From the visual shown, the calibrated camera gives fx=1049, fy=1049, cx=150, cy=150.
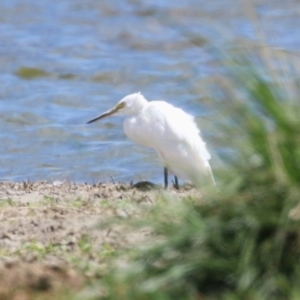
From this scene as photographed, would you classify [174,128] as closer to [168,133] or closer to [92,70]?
[168,133]

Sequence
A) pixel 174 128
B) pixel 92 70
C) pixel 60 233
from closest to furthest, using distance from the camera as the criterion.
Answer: pixel 60 233 → pixel 174 128 → pixel 92 70

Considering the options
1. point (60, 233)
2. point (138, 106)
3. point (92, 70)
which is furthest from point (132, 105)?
point (92, 70)

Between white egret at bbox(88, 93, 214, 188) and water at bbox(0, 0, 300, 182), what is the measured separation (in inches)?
13.1

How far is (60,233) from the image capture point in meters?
5.50

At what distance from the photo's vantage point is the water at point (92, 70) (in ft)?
31.1

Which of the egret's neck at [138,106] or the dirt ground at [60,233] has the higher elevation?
the dirt ground at [60,233]

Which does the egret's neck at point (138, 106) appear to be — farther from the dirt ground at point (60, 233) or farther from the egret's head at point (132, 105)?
the dirt ground at point (60, 233)

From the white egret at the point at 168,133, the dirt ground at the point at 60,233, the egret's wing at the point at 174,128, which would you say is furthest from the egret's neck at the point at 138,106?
the dirt ground at the point at 60,233

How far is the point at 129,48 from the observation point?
15477 mm

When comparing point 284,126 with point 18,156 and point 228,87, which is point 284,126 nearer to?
point 228,87

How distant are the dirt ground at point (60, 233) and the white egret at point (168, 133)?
26 cm

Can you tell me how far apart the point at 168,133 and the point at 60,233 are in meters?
2.36

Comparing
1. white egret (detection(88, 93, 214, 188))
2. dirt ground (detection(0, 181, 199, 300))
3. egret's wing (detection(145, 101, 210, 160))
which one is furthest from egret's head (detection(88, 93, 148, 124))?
dirt ground (detection(0, 181, 199, 300))

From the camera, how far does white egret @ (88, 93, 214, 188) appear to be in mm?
7316
